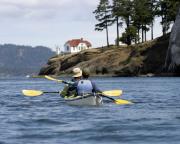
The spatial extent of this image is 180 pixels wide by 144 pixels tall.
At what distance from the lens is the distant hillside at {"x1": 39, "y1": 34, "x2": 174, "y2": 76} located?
11212cm

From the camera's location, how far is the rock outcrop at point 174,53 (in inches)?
3932

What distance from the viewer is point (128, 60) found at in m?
115

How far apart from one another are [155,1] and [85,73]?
101983 millimetres

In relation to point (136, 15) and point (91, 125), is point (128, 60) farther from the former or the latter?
point (91, 125)

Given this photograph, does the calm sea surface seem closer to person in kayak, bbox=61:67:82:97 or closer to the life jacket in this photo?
the life jacket

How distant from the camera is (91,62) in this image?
121500 mm

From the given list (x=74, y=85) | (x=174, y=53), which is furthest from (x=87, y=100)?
(x=174, y=53)

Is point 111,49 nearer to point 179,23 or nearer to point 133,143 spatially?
point 179,23

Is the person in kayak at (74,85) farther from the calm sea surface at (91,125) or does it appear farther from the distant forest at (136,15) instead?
the distant forest at (136,15)

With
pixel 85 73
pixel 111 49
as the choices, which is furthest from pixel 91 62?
pixel 85 73

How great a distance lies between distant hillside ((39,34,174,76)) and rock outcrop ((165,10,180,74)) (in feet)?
6.87

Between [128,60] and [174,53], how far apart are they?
15008mm

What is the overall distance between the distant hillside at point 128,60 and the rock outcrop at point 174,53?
2095 millimetres

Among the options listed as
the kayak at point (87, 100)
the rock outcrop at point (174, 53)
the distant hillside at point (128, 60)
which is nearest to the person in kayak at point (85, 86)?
the kayak at point (87, 100)
